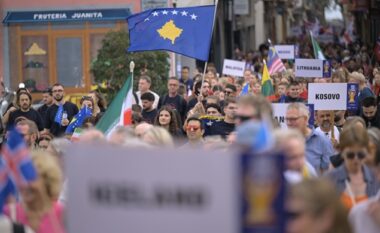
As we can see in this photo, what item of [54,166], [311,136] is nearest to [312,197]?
[54,166]

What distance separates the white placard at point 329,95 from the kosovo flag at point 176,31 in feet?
7.69

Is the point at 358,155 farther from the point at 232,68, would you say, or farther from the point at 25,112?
the point at 232,68

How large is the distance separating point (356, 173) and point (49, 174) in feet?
7.41

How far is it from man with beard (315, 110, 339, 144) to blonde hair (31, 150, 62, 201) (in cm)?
619

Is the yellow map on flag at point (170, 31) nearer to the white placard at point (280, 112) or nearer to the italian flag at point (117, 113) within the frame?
the white placard at point (280, 112)

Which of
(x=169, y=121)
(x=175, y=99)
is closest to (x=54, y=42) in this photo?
(x=175, y=99)

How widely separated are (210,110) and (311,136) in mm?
4471

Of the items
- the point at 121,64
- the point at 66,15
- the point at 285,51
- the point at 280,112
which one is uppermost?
the point at 66,15

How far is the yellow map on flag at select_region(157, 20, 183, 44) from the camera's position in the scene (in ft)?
56.7

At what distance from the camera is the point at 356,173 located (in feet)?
26.3

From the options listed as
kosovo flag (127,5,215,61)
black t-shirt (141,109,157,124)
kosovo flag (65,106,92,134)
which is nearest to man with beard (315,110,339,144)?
black t-shirt (141,109,157,124)

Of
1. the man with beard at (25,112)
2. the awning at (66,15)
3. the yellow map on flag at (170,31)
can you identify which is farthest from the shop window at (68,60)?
the man with beard at (25,112)

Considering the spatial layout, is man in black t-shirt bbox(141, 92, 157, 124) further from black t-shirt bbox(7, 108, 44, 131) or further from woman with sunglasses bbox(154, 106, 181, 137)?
A: woman with sunglasses bbox(154, 106, 181, 137)

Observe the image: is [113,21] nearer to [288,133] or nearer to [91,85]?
[91,85]
